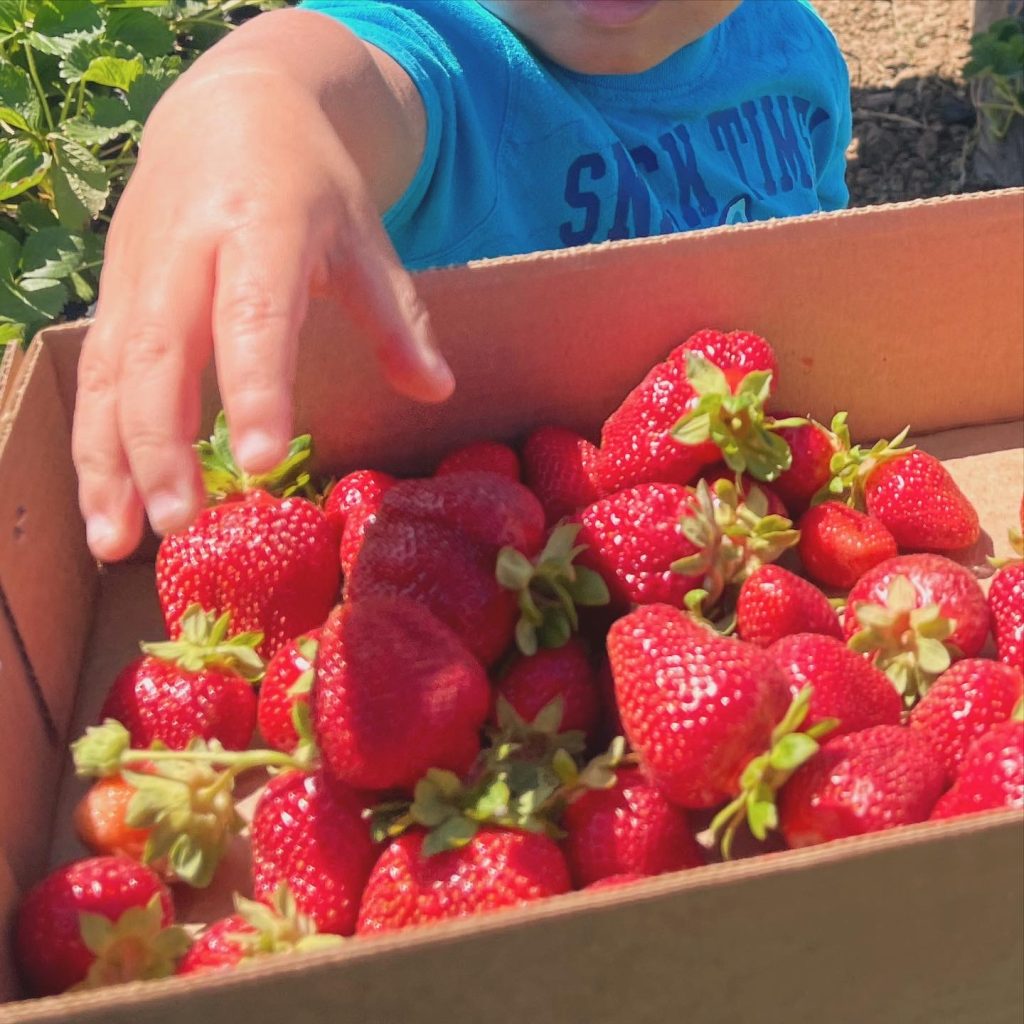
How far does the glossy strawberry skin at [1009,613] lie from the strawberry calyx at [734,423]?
7.2 inches

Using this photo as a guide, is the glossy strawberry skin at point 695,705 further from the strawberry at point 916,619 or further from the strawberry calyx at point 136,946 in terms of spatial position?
the strawberry calyx at point 136,946

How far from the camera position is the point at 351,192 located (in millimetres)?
727

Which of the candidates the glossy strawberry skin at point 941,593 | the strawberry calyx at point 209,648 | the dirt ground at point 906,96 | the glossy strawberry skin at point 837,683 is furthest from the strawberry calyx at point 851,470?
the dirt ground at point 906,96

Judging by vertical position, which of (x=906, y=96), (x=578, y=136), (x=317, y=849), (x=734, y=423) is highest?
(x=578, y=136)

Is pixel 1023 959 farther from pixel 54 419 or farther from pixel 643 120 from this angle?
pixel 643 120

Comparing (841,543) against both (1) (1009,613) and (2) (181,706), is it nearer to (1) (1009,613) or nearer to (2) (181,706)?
(1) (1009,613)

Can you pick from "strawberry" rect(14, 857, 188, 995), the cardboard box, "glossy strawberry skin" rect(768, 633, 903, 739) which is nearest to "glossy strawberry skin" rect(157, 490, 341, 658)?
the cardboard box

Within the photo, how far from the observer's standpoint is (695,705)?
2.30ft

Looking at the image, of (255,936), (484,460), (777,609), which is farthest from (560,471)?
(255,936)

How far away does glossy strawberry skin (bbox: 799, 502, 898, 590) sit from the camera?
3.14ft

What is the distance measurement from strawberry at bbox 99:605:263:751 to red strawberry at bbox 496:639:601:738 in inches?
7.2

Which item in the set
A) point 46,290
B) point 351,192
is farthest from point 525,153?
point 46,290

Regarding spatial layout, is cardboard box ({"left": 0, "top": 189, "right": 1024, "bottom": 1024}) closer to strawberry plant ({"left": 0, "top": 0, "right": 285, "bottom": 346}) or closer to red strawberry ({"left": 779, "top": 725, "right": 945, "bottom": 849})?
red strawberry ({"left": 779, "top": 725, "right": 945, "bottom": 849})

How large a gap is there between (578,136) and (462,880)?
788 mm
